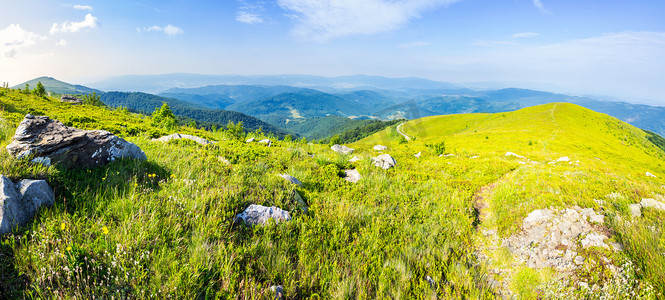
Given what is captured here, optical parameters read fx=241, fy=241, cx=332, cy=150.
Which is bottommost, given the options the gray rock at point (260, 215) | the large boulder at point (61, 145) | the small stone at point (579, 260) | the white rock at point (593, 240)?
the small stone at point (579, 260)

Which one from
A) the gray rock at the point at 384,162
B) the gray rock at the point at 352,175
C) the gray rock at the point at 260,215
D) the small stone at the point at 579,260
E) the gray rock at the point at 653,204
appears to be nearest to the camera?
the small stone at the point at 579,260

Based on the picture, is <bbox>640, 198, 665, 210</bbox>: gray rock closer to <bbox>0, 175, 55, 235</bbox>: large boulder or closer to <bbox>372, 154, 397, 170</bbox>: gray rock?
<bbox>372, 154, 397, 170</bbox>: gray rock

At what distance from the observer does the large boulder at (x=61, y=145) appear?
5.22m

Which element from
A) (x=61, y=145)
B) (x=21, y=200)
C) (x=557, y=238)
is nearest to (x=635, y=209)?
(x=557, y=238)

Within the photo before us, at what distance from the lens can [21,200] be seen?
3766mm

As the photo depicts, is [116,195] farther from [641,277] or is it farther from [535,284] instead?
[641,277]

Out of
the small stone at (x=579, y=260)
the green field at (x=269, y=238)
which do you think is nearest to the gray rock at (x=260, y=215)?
the green field at (x=269, y=238)

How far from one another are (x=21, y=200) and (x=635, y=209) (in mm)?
12509

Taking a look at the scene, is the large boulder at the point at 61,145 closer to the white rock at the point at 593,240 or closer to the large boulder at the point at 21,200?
the large boulder at the point at 21,200

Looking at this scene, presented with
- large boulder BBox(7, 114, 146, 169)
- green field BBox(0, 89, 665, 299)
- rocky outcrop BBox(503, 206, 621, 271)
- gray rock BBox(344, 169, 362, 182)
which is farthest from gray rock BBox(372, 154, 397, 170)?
large boulder BBox(7, 114, 146, 169)

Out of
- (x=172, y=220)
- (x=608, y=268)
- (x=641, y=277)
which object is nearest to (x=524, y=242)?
(x=608, y=268)

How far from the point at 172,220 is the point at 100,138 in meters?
4.29

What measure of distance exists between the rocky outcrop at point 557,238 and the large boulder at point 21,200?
900cm

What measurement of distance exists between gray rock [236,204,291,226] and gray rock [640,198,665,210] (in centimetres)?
909
